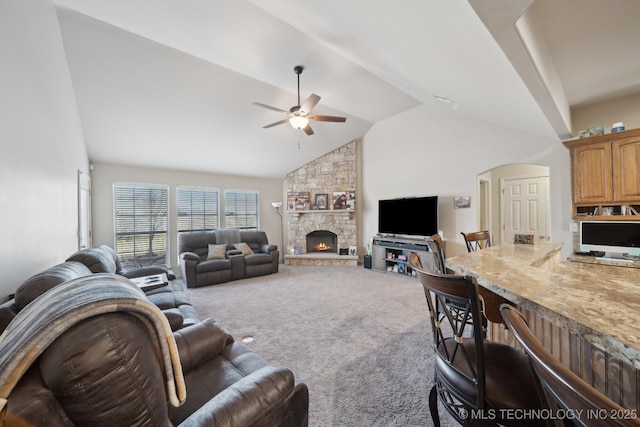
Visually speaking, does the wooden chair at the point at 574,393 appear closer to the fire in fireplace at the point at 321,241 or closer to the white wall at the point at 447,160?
the white wall at the point at 447,160

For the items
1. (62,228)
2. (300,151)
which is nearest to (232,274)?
(62,228)

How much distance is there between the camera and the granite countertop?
0.68 meters

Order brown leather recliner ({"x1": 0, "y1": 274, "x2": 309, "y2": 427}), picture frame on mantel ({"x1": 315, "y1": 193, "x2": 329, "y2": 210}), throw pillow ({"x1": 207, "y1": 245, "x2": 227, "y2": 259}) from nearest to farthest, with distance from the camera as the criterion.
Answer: brown leather recliner ({"x1": 0, "y1": 274, "x2": 309, "y2": 427}), throw pillow ({"x1": 207, "y1": 245, "x2": 227, "y2": 259}), picture frame on mantel ({"x1": 315, "y1": 193, "x2": 329, "y2": 210})

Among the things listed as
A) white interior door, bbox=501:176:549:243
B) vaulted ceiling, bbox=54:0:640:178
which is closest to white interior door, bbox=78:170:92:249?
vaulted ceiling, bbox=54:0:640:178

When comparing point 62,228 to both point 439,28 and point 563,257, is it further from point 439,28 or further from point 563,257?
point 563,257

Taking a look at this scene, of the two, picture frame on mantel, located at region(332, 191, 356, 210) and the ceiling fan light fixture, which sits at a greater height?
the ceiling fan light fixture

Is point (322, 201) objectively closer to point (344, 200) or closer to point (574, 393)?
point (344, 200)

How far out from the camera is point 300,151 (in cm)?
597

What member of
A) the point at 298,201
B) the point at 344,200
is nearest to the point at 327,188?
the point at 344,200

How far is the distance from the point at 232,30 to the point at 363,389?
3.66 metres

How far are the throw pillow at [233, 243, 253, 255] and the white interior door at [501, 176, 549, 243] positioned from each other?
18.3ft

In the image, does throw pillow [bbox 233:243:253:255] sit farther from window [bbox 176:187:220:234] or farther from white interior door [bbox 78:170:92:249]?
white interior door [bbox 78:170:92:249]

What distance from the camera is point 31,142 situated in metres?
1.76

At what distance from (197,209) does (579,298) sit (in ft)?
20.6
